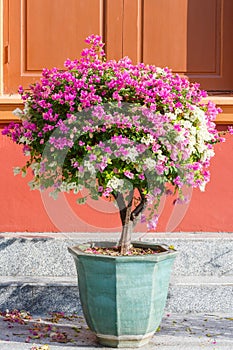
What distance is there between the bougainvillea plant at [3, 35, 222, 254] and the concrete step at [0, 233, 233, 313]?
3.09 feet

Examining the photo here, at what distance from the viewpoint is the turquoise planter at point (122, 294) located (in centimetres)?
431

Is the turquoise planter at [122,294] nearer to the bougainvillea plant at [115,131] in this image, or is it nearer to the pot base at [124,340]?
the pot base at [124,340]

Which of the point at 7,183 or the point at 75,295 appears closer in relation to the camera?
the point at 75,295

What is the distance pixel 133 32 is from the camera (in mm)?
6133

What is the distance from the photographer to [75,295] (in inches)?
202

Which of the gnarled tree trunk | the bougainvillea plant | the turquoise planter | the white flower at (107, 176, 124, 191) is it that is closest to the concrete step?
the gnarled tree trunk

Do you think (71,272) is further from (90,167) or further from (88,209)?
(90,167)

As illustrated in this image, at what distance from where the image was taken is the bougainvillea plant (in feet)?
13.9

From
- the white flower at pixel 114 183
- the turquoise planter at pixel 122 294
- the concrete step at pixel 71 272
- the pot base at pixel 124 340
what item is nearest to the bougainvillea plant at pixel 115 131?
the white flower at pixel 114 183

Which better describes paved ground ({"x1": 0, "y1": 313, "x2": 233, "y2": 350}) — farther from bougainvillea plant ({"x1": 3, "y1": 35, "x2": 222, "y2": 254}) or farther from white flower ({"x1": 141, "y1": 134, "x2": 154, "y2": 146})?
white flower ({"x1": 141, "y1": 134, "x2": 154, "y2": 146})

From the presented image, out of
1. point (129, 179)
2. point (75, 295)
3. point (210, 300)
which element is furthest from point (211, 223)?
point (129, 179)

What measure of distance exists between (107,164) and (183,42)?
2288mm

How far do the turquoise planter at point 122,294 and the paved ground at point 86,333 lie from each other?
0.50ft

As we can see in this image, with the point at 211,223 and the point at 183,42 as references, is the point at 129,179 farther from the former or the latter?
the point at 183,42
